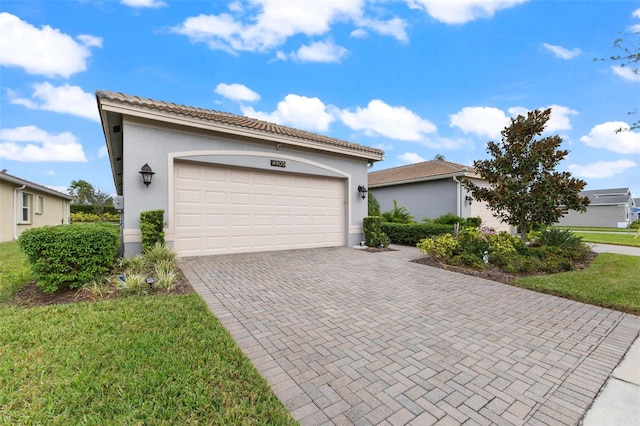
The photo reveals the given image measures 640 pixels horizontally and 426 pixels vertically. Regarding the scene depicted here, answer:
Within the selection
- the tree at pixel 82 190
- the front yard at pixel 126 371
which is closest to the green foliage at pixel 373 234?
the front yard at pixel 126 371

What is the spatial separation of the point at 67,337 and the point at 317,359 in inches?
104

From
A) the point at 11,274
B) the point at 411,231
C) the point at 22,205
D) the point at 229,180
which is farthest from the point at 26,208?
the point at 411,231

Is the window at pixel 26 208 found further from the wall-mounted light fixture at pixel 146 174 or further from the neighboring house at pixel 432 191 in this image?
the neighboring house at pixel 432 191

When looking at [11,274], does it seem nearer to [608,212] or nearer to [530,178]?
[530,178]

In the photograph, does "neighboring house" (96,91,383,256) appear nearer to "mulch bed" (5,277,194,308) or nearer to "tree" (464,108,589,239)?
"mulch bed" (5,277,194,308)

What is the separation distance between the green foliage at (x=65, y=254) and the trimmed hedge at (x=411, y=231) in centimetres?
1003

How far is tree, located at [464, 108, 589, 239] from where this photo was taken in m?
7.45

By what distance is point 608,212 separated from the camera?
3169cm

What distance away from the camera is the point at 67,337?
9.52 ft

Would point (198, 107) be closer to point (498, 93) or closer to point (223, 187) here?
point (223, 187)

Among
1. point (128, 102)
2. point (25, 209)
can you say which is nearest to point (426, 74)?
point (128, 102)

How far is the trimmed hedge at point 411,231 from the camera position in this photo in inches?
424

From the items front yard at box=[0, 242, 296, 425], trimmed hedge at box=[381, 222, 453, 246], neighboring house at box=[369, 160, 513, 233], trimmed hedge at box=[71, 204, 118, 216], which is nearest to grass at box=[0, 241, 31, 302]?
front yard at box=[0, 242, 296, 425]

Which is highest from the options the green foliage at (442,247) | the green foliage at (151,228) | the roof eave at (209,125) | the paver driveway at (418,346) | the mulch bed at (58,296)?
the roof eave at (209,125)
